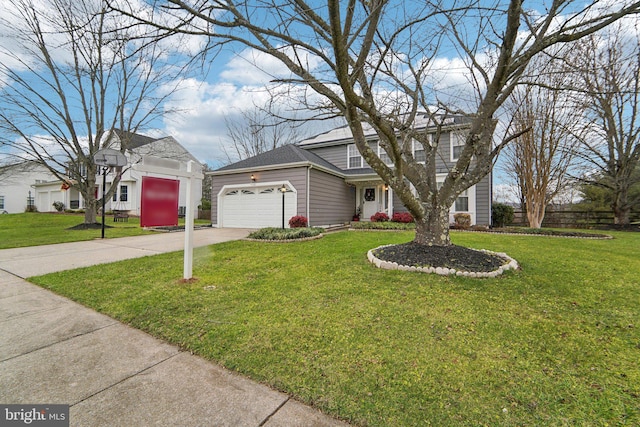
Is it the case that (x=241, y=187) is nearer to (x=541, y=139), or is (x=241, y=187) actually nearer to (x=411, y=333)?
(x=411, y=333)

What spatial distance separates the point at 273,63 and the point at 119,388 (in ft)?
15.5

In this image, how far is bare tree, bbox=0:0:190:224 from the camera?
10117mm

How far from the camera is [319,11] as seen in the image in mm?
3643

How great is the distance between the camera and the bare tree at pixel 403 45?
3387mm

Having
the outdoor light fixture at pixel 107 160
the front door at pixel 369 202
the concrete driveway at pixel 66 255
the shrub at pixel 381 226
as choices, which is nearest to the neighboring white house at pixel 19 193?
the outdoor light fixture at pixel 107 160

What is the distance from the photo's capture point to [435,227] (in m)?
4.89

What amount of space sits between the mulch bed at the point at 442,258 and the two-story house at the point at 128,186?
1595 centimetres

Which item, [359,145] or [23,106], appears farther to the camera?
[23,106]

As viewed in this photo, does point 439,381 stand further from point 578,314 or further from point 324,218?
point 324,218

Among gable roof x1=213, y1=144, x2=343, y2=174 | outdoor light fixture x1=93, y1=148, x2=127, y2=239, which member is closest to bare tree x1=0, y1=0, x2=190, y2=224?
outdoor light fixture x1=93, y1=148, x2=127, y2=239

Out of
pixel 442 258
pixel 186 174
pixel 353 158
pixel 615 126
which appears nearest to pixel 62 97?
pixel 186 174

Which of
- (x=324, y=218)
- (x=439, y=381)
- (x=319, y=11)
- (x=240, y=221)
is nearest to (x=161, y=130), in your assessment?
(x=240, y=221)

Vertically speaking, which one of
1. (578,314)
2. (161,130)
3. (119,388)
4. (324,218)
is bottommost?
(119,388)

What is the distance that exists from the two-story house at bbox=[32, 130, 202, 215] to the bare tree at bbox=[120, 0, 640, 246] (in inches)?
575
